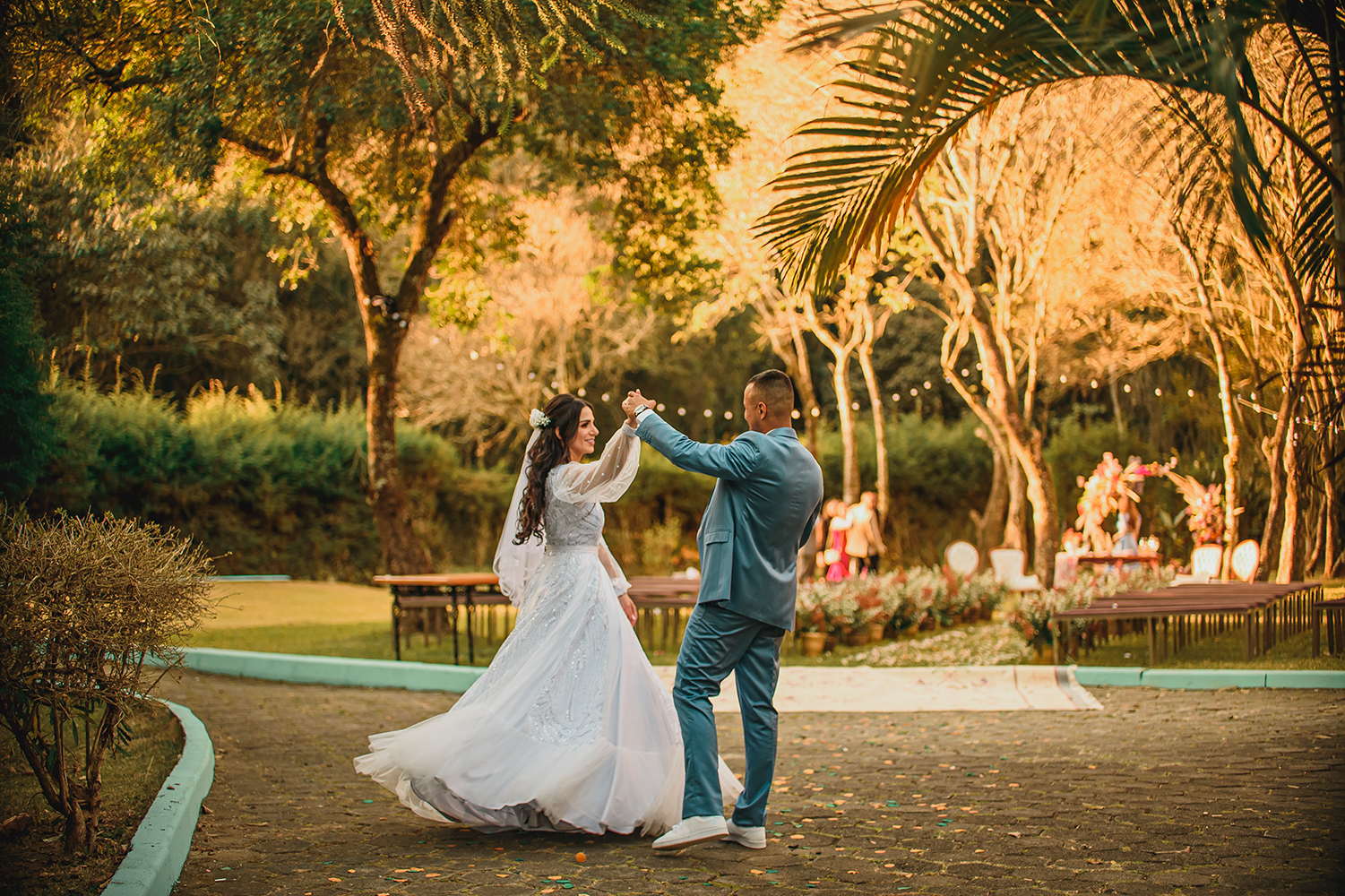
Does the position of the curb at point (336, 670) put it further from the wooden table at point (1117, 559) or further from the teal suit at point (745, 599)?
the wooden table at point (1117, 559)

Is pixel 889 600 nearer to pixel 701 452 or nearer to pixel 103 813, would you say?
pixel 701 452

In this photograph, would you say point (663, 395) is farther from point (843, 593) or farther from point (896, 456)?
point (843, 593)

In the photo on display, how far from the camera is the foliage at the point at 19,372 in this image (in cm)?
592

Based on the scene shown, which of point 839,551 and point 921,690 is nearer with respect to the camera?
point 921,690

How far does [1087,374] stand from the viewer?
93.0ft

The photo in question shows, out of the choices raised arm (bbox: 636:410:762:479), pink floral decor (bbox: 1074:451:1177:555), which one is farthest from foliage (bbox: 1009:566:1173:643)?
raised arm (bbox: 636:410:762:479)

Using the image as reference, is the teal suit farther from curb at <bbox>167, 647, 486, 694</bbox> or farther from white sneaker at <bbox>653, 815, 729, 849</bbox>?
curb at <bbox>167, 647, 486, 694</bbox>

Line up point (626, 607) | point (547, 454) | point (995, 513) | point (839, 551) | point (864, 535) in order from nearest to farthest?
point (547, 454) → point (626, 607) → point (864, 535) → point (839, 551) → point (995, 513)

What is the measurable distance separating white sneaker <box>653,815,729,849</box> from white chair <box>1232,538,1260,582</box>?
10725 millimetres

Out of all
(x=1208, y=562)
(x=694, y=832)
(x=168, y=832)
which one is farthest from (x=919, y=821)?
(x=1208, y=562)

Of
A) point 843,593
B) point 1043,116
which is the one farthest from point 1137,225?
point 843,593

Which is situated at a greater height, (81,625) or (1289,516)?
(1289,516)

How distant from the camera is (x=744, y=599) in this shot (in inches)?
189

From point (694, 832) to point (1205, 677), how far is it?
6.45 meters
